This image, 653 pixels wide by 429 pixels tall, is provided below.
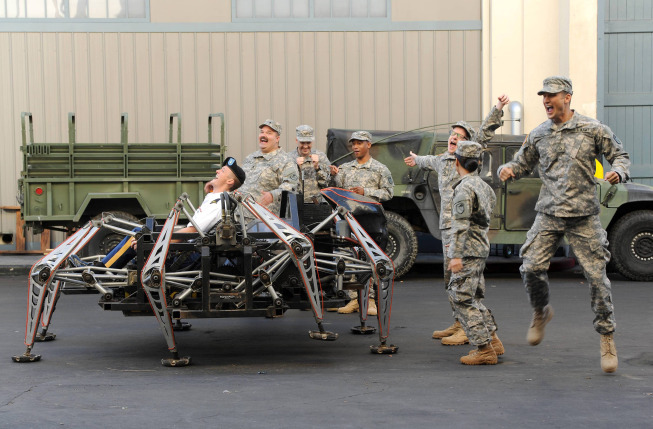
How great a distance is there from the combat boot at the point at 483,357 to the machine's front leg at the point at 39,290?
3041 mm

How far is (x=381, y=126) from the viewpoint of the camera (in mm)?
17359

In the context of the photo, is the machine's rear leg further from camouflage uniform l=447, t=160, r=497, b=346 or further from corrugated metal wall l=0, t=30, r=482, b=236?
corrugated metal wall l=0, t=30, r=482, b=236

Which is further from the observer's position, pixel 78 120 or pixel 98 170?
pixel 78 120

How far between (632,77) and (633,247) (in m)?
4.99

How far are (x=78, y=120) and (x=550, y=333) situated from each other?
1098cm

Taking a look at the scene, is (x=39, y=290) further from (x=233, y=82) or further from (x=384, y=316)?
(x=233, y=82)

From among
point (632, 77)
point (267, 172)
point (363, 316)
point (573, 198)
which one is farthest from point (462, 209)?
point (632, 77)

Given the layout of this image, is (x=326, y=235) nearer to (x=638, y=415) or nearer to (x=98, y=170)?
Result: (x=638, y=415)

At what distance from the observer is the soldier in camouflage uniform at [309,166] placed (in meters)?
10.8

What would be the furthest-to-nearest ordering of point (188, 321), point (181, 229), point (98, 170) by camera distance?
point (98, 170)
point (188, 321)
point (181, 229)

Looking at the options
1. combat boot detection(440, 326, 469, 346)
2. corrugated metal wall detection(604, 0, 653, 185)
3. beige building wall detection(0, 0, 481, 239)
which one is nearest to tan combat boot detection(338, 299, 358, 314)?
combat boot detection(440, 326, 469, 346)

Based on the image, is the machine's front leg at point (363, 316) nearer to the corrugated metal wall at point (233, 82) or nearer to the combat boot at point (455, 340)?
the combat boot at point (455, 340)

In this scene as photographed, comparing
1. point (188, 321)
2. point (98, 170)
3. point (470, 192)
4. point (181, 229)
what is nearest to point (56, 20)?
point (98, 170)

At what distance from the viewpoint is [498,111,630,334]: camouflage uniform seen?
6.73 m
